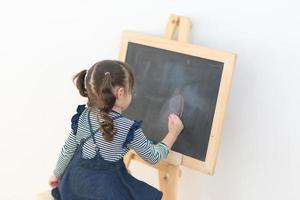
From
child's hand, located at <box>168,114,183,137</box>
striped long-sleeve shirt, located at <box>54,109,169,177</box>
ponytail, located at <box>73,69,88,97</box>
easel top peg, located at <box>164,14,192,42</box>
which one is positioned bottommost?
striped long-sleeve shirt, located at <box>54,109,169,177</box>

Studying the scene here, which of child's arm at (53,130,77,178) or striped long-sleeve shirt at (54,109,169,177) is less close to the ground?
striped long-sleeve shirt at (54,109,169,177)

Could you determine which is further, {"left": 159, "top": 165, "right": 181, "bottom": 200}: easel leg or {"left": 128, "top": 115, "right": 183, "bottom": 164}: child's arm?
{"left": 159, "top": 165, "right": 181, "bottom": 200}: easel leg

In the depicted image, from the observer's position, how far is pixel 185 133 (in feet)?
5.62

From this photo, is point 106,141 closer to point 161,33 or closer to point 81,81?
point 81,81

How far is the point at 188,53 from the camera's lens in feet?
5.56

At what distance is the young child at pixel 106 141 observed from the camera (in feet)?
5.02

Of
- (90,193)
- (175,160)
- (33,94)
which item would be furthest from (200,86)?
(33,94)

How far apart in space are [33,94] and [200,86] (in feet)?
3.53

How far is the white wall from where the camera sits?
169 cm

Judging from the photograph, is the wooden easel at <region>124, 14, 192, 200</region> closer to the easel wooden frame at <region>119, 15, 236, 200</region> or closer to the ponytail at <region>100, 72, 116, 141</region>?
the easel wooden frame at <region>119, 15, 236, 200</region>

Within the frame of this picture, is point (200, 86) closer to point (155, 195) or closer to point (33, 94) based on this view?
point (155, 195)

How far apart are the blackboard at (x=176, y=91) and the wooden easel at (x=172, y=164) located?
52 mm

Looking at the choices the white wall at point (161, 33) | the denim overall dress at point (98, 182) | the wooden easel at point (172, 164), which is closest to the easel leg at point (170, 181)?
the wooden easel at point (172, 164)

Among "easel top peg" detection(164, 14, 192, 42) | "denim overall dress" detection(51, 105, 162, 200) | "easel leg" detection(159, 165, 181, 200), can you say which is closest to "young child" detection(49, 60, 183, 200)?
"denim overall dress" detection(51, 105, 162, 200)
